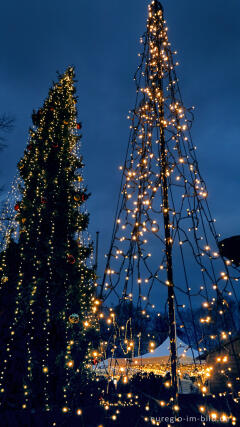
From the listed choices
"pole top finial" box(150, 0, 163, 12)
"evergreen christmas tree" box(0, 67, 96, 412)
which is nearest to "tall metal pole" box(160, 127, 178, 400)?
"evergreen christmas tree" box(0, 67, 96, 412)

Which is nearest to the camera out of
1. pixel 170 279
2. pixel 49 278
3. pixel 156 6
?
pixel 170 279

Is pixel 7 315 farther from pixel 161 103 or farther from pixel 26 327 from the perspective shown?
pixel 161 103

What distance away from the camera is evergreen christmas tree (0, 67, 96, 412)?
13.3ft

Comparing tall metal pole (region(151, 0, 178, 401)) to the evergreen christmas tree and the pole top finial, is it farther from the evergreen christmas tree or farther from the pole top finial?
the evergreen christmas tree

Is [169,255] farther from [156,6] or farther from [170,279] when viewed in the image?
[156,6]

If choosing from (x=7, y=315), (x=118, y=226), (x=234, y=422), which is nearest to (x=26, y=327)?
(x=7, y=315)

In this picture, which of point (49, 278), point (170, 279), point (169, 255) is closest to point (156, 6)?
point (169, 255)

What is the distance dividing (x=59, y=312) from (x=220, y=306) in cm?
347

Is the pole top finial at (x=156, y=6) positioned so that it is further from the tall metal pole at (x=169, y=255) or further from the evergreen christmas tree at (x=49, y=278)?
the evergreen christmas tree at (x=49, y=278)

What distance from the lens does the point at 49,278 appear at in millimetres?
4797

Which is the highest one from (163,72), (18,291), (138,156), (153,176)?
(163,72)

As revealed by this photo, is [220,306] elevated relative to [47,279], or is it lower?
lower

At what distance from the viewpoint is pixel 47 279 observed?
15.6 ft

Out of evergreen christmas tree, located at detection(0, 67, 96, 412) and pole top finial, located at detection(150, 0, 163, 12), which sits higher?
pole top finial, located at detection(150, 0, 163, 12)
